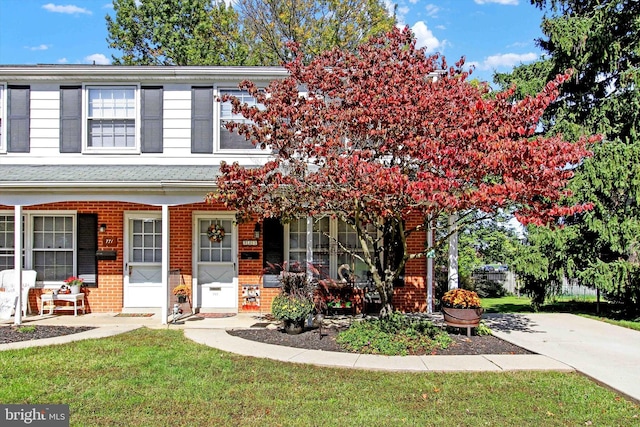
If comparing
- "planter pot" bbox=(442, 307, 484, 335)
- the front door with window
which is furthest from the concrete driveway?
the front door with window

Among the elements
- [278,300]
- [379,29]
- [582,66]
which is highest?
[379,29]

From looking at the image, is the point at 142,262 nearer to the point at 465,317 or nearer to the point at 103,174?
the point at 103,174

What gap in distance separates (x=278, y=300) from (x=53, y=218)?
585cm

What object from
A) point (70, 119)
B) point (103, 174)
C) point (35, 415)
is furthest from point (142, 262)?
point (35, 415)

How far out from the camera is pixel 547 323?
9883mm

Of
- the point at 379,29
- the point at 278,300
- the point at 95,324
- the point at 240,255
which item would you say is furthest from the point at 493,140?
the point at 379,29

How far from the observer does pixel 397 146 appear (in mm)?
A: 7141

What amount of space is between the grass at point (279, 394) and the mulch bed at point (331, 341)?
1114 mm

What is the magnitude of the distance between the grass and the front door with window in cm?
394

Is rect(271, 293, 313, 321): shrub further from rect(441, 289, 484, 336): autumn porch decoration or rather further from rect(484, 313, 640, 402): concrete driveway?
rect(484, 313, 640, 402): concrete driveway

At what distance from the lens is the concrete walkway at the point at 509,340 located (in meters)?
6.41

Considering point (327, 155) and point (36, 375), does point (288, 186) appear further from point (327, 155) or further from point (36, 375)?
point (36, 375)

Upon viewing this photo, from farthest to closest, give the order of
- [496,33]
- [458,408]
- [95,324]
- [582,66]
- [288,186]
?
1. [496,33]
2. [582,66]
3. [95,324]
4. [288,186]
5. [458,408]

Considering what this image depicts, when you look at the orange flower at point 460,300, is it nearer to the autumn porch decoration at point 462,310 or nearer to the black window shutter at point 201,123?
the autumn porch decoration at point 462,310
